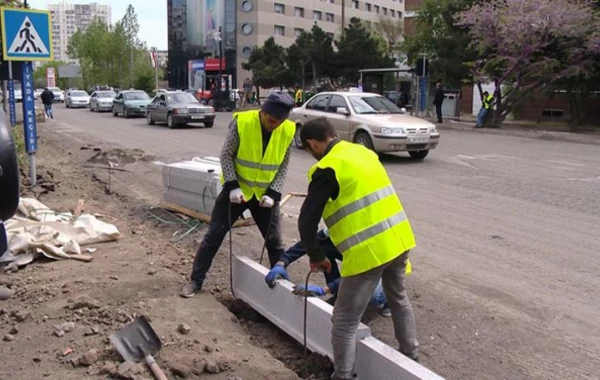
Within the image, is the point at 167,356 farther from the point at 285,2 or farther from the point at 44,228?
the point at 285,2

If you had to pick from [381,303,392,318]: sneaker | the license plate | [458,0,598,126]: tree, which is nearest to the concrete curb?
[381,303,392,318]: sneaker

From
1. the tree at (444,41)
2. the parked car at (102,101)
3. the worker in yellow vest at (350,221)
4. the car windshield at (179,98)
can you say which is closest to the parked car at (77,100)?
the parked car at (102,101)

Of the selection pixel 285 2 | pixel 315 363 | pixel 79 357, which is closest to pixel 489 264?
pixel 315 363

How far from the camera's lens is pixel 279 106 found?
16.1 ft

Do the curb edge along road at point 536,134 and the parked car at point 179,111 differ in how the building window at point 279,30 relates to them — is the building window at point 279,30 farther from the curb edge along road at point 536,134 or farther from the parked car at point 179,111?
the curb edge along road at point 536,134

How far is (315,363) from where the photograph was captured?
4.26m

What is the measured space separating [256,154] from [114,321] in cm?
171

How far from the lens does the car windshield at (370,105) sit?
15326 millimetres

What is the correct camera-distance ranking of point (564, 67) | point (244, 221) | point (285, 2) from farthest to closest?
point (285, 2) < point (564, 67) < point (244, 221)

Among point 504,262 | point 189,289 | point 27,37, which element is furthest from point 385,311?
point 27,37

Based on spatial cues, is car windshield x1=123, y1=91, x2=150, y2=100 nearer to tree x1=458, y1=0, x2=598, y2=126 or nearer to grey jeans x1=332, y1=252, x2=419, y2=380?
tree x1=458, y1=0, x2=598, y2=126

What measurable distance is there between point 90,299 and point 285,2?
8160cm

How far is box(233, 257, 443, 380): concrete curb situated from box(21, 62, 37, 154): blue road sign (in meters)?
5.99

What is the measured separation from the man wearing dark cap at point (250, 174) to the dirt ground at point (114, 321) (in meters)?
0.49
